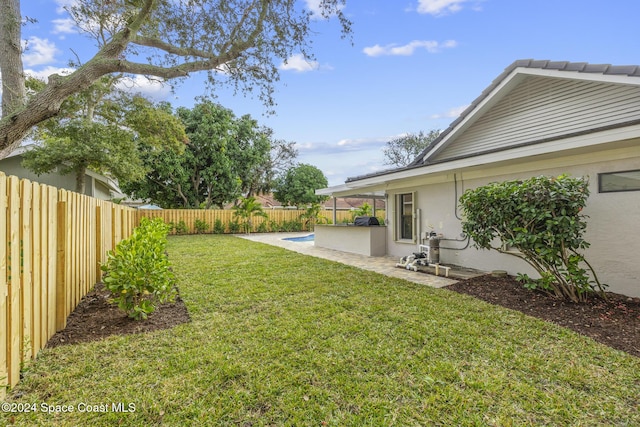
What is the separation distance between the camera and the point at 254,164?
75.7ft

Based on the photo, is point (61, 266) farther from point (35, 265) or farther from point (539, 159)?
point (539, 159)

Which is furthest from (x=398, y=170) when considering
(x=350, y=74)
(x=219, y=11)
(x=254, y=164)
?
(x=254, y=164)

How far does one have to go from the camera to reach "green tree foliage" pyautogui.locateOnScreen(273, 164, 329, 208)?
1153 inches

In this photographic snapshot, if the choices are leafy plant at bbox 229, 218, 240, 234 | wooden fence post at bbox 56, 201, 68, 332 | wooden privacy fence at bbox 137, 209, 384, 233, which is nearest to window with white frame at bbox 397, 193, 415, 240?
wooden fence post at bbox 56, 201, 68, 332

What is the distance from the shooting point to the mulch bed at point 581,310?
11.6ft

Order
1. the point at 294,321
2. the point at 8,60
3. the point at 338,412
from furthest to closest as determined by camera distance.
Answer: the point at 8,60, the point at 294,321, the point at 338,412

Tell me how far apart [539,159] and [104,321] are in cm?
787

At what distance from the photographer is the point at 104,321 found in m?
3.87

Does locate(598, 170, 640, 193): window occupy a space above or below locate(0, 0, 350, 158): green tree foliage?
below

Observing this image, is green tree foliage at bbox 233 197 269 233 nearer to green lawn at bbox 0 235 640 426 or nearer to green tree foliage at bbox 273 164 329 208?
green tree foliage at bbox 273 164 329 208

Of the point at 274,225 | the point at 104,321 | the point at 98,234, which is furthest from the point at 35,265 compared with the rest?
the point at 274,225

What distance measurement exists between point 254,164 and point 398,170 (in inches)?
648

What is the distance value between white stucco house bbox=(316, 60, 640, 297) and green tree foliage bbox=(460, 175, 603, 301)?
0.68 meters

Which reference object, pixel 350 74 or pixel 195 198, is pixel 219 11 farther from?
pixel 195 198
